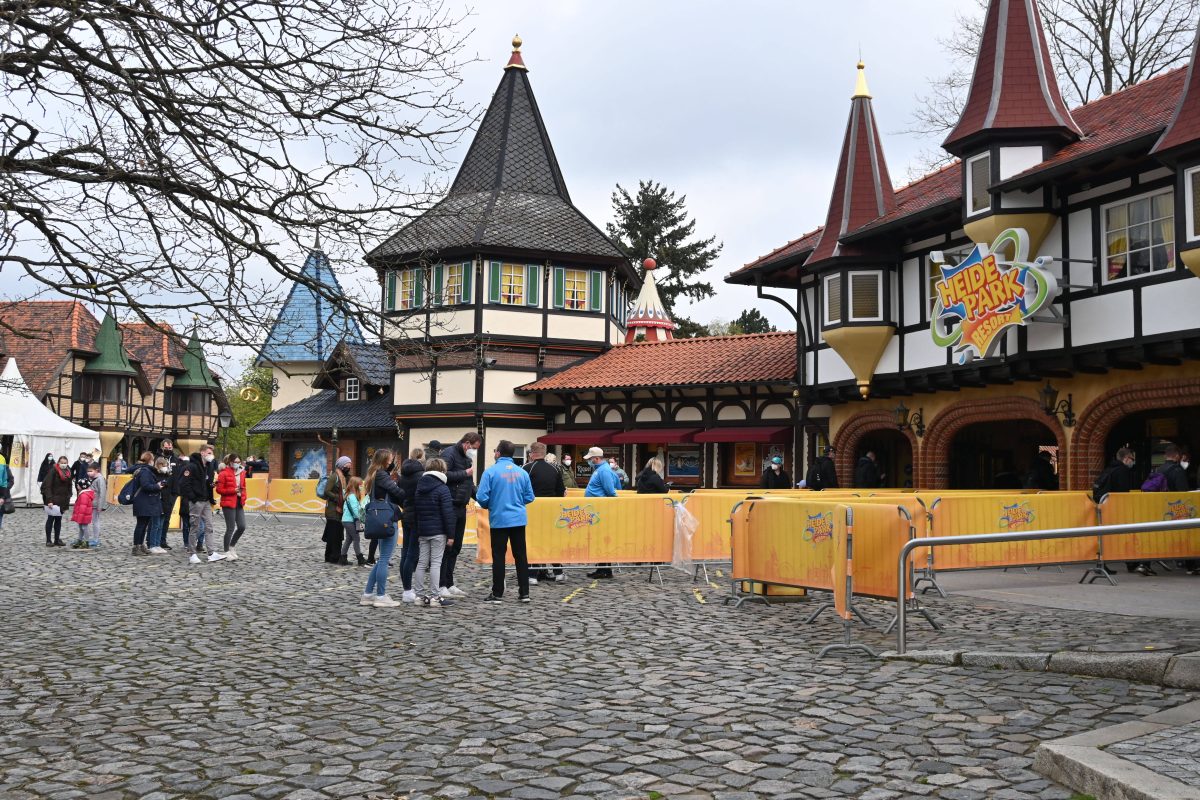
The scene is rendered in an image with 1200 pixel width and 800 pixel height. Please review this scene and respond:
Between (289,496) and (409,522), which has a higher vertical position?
(409,522)

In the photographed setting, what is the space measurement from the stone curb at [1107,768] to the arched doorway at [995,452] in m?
20.4

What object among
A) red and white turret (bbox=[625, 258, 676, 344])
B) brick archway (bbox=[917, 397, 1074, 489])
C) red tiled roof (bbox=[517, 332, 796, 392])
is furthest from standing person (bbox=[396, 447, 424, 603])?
red and white turret (bbox=[625, 258, 676, 344])

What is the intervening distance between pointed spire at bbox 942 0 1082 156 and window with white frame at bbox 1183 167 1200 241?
3736 millimetres

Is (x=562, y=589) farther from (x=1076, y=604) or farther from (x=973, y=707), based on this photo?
(x=973, y=707)

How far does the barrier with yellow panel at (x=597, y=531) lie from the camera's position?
14.8 m

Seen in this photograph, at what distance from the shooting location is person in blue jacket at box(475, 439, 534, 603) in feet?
40.9

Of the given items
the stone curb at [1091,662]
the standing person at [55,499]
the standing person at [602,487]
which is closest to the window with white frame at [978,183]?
the standing person at [602,487]

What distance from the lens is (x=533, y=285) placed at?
1318 inches

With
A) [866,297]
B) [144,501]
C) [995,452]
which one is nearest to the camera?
[144,501]

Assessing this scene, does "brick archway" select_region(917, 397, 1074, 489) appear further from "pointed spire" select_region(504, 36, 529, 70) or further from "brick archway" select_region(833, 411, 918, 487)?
"pointed spire" select_region(504, 36, 529, 70)

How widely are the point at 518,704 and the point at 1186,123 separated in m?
13.9

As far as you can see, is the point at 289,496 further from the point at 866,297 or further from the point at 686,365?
the point at 866,297

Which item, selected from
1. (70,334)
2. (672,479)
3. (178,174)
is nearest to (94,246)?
(178,174)

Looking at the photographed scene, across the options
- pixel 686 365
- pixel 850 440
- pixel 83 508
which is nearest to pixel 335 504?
pixel 83 508
